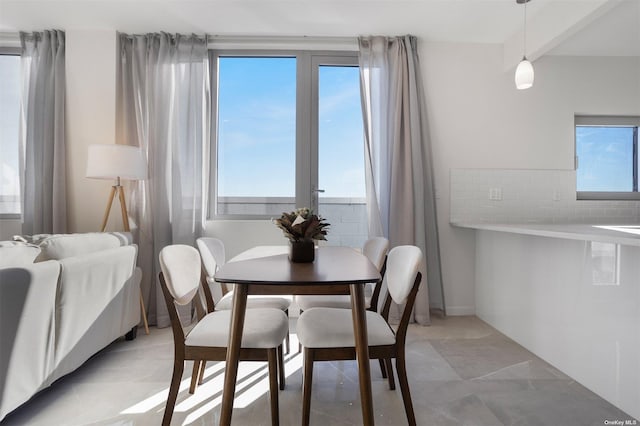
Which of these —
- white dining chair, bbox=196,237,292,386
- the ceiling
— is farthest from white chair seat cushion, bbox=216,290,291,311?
the ceiling

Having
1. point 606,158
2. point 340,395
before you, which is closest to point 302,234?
point 340,395

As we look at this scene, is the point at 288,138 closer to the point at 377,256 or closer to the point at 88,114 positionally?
the point at 377,256

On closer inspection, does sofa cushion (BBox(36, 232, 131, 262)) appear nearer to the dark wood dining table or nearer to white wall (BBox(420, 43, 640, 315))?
the dark wood dining table

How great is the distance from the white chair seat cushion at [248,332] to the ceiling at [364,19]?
7.86 feet

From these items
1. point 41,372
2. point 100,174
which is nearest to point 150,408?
point 41,372

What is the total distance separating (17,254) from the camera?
5.25ft

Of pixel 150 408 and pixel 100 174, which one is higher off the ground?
pixel 100 174

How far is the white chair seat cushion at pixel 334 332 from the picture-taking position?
1354 mm

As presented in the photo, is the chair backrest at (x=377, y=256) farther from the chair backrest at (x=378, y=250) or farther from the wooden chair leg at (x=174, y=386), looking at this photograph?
the wooden chair leg at (x=174, y=386)

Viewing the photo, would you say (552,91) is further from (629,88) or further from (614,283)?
(614,283)

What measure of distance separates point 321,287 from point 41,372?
1406 mm

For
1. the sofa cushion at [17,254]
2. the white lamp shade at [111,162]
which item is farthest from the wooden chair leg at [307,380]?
the white lamp shade at [111,162]

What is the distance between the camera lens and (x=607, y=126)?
3238 mm

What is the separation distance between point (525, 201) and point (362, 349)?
8.82 feet
